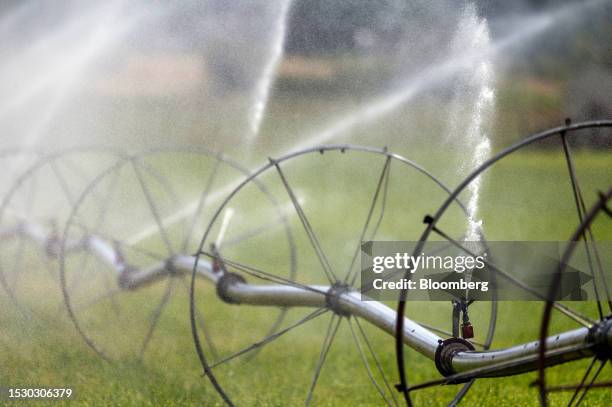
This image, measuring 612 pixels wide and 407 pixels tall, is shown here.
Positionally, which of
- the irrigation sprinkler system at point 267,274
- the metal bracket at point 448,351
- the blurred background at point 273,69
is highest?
the blurred background at point 273,69

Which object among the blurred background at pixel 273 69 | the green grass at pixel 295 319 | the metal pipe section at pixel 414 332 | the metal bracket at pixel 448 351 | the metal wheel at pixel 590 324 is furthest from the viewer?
the blurred background at pixel 273 69

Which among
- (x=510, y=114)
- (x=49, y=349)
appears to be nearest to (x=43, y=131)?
(x=49, y=349)

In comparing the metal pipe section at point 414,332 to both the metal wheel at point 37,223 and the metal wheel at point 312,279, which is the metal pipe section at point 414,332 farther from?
the metal wheel at point 37,223

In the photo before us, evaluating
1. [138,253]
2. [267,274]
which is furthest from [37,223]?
[267,274]

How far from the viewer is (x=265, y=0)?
302 inches

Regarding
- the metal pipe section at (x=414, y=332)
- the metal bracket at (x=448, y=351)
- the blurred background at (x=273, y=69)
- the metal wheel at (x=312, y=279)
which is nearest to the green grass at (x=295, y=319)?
the metal wheel at (x=312, y=279)

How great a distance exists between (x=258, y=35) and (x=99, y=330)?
9.19 ft

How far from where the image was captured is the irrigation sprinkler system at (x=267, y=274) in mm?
3389

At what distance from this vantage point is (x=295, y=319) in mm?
8602

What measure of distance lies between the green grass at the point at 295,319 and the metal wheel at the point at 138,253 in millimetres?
42

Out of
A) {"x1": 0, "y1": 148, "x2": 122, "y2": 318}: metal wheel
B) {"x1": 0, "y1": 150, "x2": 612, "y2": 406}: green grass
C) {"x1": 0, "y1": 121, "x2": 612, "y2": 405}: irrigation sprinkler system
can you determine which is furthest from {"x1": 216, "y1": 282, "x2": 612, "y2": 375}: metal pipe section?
{"x1": 0, "y1": 148, "x2": 122, "y2": 318}: metal wheel

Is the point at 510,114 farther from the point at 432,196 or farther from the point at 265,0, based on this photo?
the point at 265,0

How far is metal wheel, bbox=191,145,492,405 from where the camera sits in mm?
4613

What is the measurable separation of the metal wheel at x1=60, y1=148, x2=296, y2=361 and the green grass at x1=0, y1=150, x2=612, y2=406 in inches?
1.6
